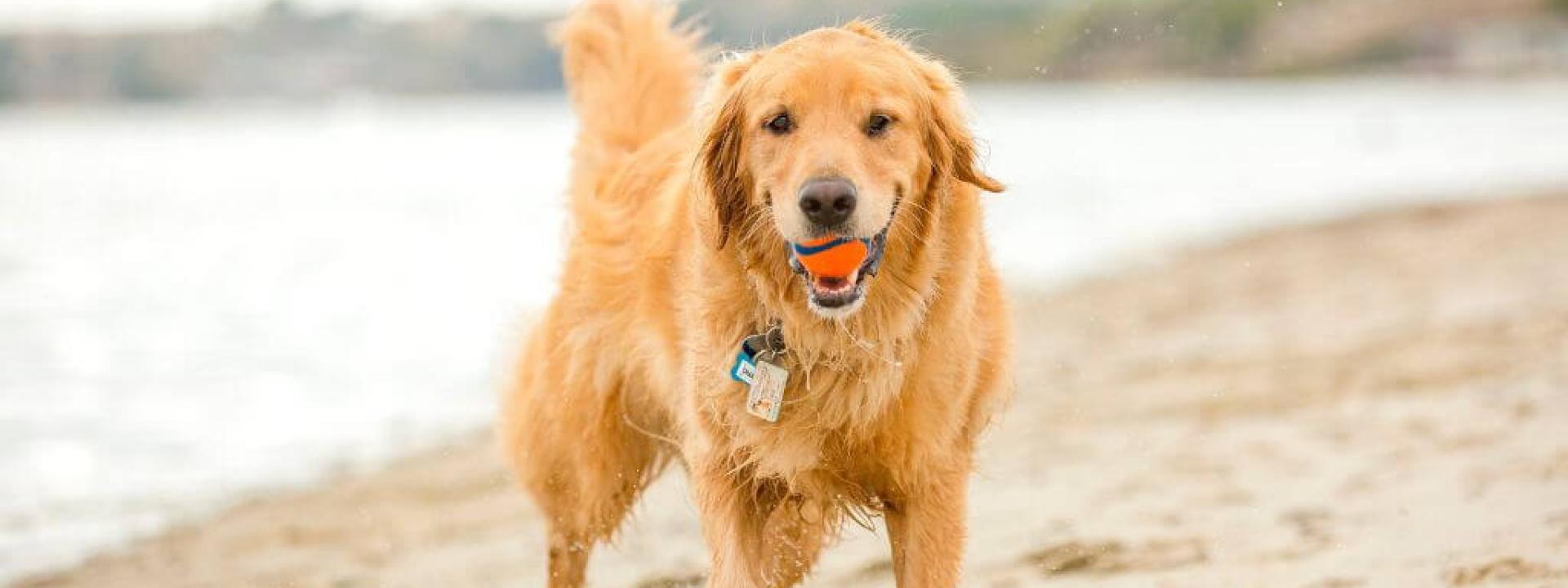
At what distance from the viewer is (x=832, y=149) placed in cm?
336

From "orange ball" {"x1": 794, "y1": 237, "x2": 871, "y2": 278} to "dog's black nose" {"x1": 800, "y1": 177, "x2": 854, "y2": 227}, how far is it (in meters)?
0.07

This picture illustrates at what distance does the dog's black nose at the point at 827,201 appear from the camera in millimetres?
3256

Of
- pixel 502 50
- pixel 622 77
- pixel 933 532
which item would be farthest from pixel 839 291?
pixel 502 50

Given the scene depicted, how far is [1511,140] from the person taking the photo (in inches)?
1391

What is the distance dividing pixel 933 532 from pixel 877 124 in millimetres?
1019

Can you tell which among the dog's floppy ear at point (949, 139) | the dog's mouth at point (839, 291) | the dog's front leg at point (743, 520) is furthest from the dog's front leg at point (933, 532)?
the dog's floppy ear at point (949, 139)

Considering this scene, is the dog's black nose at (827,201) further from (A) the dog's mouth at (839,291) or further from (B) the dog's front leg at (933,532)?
(B) the dog's front leg at (933,532)

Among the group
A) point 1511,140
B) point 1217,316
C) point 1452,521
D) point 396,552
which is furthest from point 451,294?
point 1511,140

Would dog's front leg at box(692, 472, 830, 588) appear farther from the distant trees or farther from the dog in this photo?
the distant trees

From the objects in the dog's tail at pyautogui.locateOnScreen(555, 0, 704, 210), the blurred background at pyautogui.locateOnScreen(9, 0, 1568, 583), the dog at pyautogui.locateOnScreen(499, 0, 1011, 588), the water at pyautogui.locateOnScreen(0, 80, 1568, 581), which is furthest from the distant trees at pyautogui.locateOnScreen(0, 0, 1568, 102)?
the dog at pyautogui.locateOnScreen(499, 0, 1011, 588)

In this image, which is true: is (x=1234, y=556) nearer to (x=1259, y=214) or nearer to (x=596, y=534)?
(x=596, y=534)

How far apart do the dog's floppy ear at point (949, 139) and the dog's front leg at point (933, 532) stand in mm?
734

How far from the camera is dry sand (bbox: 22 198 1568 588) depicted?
468 centimetres

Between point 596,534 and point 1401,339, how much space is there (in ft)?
18.9
